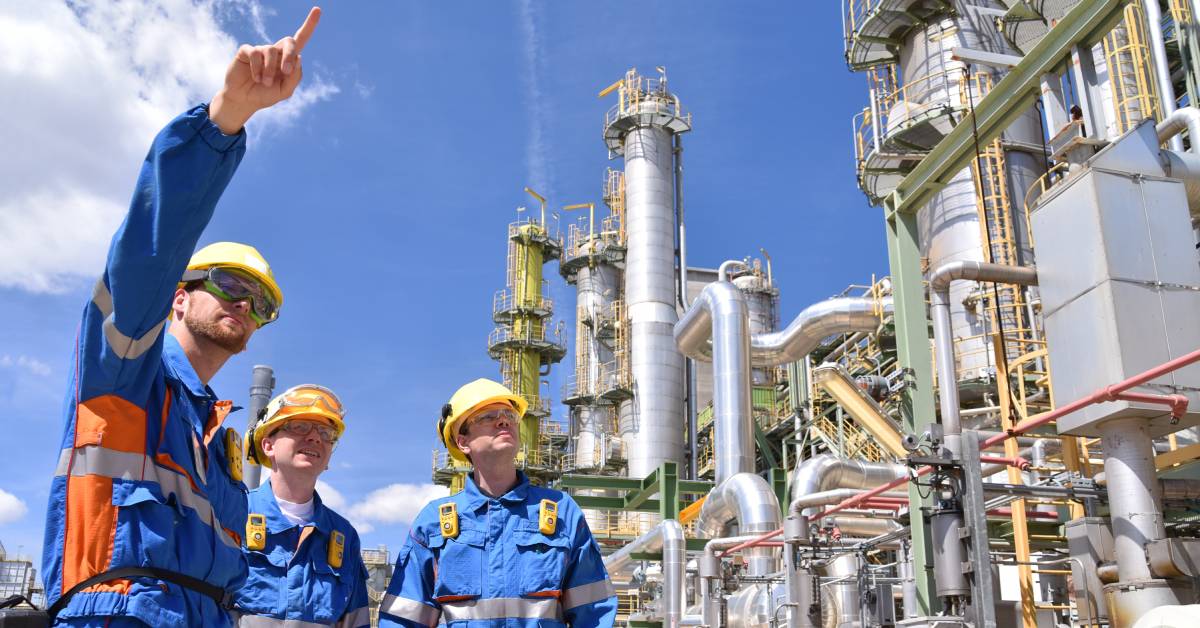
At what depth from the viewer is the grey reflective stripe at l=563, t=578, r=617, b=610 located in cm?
366

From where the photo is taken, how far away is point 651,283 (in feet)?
87.4

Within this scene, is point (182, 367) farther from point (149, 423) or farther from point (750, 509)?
point (750, 509)

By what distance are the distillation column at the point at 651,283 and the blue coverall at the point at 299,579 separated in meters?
21.9

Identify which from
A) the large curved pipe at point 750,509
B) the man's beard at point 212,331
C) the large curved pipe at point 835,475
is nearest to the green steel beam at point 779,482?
the large curved pipe at point 750,509

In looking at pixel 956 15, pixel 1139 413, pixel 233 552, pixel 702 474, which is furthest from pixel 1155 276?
pixel 702 474

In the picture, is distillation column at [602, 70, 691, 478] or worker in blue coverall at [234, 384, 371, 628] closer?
worker in blue coverall at [234, 384, 371, 628]

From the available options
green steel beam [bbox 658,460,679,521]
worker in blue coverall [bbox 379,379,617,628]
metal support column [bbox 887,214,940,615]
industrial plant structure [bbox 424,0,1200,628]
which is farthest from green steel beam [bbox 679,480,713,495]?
worker in blue coverall [bbox 379,379,617,628]

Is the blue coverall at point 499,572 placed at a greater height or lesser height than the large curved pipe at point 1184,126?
lesser

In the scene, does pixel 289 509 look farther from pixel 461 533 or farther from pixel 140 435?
pixel 140 435

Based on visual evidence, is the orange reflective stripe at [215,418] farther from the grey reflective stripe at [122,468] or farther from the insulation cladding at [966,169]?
the insulation cladding at [966,169]

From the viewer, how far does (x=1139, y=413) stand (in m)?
5.96

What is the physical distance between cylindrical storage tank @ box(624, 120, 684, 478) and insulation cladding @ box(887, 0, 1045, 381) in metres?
10.3

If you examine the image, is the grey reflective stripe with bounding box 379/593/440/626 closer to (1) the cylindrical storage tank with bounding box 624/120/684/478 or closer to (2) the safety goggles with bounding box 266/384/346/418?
(2) the safety goggles with bounding box 266/384/346/418

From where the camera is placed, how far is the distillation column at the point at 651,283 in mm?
25891
